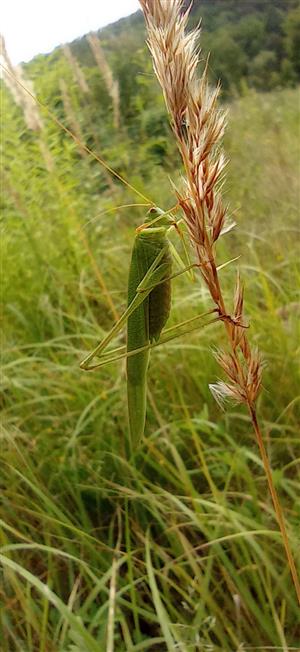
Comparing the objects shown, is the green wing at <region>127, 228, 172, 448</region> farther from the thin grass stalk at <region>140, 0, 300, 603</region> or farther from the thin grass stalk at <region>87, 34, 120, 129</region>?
the thin grass stalk at <region>87, 34, 120, 129</region>

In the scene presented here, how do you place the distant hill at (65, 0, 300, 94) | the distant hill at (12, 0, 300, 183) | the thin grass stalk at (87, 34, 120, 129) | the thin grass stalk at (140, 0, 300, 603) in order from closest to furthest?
1. the thin grass stalk at (140, 0, 300, 603)
2. the thin grass stalk at (87, 34, 120, 129)
3. the distant hill at (12, 0, 300, 183)
4. the distant hill at (65, 0, 300, 94)

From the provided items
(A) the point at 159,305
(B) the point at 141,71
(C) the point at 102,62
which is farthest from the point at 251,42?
(A) the point at 159,305

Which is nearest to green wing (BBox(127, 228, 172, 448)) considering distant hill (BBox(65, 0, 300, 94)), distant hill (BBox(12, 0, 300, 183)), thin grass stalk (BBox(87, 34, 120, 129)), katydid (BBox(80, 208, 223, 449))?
katydid (BBox(80, 208, 223, 449))

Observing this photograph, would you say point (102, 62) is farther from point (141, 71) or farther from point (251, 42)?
Result: point (251, 42)

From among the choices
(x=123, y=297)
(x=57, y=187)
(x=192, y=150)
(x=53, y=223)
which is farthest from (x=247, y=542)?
(x=53, y=223)

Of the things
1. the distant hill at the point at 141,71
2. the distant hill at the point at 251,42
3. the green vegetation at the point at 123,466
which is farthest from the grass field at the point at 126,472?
the distant hill at the point at 251,42
